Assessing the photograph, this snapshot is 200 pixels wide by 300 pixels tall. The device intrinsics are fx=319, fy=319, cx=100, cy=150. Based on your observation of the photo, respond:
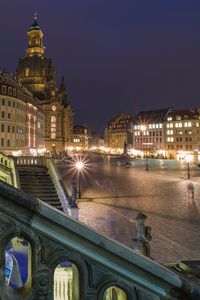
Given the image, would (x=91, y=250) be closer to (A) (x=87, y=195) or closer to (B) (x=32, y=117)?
(A) (x=87, y=195)

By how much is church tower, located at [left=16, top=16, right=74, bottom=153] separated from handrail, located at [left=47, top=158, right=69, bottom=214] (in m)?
114

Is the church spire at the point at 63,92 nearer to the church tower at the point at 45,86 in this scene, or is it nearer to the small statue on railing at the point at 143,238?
the church tower at the point at 45,86

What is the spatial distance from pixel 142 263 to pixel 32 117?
3725 inches

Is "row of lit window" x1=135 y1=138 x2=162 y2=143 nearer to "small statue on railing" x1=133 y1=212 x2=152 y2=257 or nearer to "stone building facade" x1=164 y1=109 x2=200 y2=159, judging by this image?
"stone building facade" x1=164 y1=109 x2=200 y2=159

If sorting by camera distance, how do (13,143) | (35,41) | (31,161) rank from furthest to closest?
(35,41), (13,143), (31,161)

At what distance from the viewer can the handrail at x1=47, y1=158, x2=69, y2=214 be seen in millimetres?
17969

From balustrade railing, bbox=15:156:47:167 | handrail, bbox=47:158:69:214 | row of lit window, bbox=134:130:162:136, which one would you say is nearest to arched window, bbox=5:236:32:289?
handrail, bbox=47:158:69:214

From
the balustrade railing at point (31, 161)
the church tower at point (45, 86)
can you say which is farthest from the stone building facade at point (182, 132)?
the balustrade railing at point (31, 161)

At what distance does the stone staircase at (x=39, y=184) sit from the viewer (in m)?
20.3

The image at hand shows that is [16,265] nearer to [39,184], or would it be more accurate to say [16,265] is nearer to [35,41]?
[39,184]

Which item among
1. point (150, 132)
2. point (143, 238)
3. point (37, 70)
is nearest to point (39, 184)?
point (143, 238)

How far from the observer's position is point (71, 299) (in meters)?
4.29

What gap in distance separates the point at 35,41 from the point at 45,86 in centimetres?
2364

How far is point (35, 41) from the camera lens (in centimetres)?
14700
